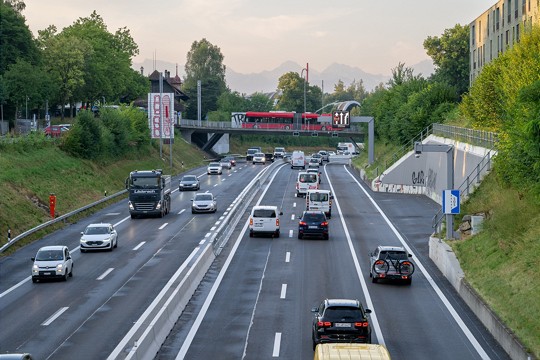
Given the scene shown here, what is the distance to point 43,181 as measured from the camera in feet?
224

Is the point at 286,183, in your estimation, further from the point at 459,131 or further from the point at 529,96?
the point at 529,96

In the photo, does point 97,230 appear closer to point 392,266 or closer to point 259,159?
point 392,266

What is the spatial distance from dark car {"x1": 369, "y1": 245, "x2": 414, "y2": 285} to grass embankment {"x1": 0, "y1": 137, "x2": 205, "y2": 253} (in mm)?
20700

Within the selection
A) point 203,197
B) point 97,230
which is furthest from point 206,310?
point 203,197

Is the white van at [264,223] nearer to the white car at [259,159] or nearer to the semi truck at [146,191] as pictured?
the semi truck at [146,191]

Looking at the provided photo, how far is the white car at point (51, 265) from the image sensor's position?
35875 mm

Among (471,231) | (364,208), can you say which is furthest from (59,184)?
(471,231)

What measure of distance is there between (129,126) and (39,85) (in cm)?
1181

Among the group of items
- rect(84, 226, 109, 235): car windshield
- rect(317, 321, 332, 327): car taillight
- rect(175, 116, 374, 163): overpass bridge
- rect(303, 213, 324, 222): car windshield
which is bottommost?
rect(84, 226, 109, 235): car windshield

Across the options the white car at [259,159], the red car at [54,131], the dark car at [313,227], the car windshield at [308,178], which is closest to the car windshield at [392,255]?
the dark car at [313,227]

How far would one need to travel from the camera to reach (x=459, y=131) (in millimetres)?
66562

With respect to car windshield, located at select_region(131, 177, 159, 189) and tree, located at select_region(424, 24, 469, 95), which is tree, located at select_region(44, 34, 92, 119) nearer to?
tree, located at select_region(424, 24, 469, 95)

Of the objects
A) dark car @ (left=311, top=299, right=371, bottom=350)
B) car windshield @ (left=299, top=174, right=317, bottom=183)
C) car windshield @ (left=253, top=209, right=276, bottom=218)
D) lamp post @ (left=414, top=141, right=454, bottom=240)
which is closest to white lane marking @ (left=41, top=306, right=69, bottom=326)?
dark car @ (left=311, top=299, right=371, bottom=350)

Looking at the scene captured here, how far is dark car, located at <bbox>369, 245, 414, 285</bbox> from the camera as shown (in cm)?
3478
